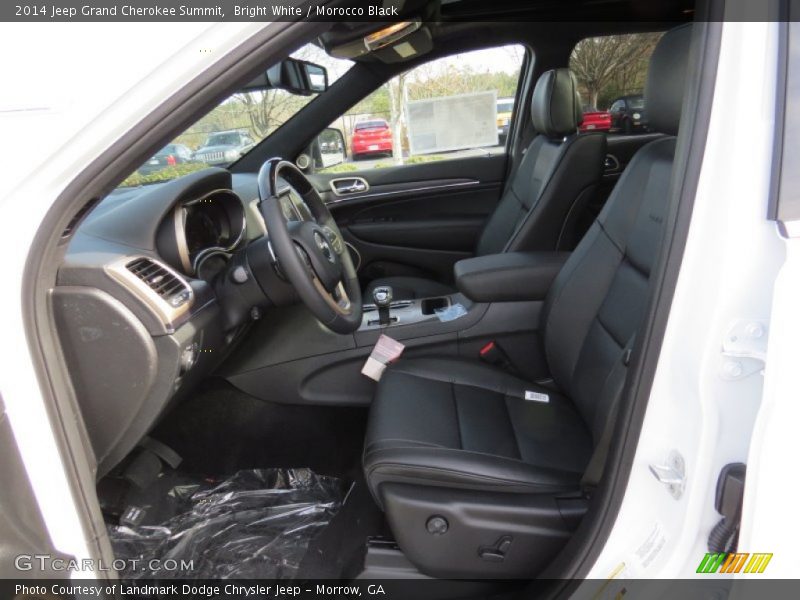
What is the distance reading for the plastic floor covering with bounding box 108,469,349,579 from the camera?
1511 mm

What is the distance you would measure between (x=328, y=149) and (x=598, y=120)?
1.30 metres

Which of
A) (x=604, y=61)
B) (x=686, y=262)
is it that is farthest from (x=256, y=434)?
(x=604, y=61)

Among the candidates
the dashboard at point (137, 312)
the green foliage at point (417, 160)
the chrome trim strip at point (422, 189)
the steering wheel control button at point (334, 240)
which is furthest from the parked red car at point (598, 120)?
the dashboard at point (137, 312)

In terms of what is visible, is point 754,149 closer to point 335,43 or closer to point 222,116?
point 222,116

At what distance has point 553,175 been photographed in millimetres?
2096

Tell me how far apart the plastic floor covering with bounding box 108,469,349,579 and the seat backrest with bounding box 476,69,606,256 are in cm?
114

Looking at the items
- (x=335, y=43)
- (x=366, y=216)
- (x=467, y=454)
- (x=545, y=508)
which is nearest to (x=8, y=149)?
(x=467, y=454)

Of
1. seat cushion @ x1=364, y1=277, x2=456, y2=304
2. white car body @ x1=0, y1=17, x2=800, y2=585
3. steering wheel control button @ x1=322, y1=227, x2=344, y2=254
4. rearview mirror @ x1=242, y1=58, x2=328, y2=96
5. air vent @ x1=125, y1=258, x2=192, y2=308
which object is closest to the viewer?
white car body @ x1=0, y1=17, x2=800, y2=585

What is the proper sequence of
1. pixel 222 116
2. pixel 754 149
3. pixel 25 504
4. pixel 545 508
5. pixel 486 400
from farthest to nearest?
1. pixel 222 116
2. pixel 486 400
3. pixel 545 508
4. pixel 25 504
5. pixel 754 149

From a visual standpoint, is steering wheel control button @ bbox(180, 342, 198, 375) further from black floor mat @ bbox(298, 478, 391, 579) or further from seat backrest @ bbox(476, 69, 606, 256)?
seat backrest @ bbox(476, 69, 606, 256)

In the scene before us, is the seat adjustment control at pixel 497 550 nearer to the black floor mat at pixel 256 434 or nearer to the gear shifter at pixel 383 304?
the black floor mat at pixel 256 434

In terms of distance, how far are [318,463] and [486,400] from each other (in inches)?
25.3

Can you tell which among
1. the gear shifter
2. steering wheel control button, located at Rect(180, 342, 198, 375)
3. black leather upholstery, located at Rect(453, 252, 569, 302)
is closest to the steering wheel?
the gear shifter

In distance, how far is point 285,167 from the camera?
62.5 inches
